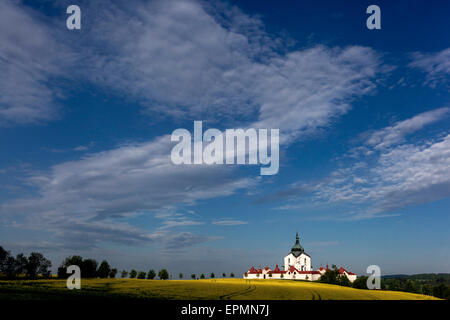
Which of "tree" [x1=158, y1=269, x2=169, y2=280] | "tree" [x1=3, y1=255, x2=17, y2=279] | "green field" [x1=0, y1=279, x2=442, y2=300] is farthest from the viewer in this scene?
"tree" [x1=158, y1=269, x2=169, y2=280]

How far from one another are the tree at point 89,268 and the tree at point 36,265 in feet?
43.1

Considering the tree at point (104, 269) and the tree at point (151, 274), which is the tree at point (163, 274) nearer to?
the tree at point (151, 274)

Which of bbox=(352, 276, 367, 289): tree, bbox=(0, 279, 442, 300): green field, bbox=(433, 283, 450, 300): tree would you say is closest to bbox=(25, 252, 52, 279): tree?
bbox=(0, 279, 442, 300): green field

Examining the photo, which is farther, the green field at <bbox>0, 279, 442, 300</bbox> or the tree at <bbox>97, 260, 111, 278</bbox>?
the tree at <bbox>97, 260, 111, 278</bbox>

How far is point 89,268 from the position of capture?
144m

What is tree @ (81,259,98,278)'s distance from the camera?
139 meters

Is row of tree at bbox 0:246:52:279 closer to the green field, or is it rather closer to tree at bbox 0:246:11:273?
tree at bbox 0:246:11:273

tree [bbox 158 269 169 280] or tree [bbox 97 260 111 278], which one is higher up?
tree [bbox 97 260 111 278]

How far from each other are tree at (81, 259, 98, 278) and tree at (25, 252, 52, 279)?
43.1 feet

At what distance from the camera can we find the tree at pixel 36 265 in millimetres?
125625

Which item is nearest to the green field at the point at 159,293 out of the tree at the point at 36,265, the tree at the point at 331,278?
the tree at the point at 36,265
